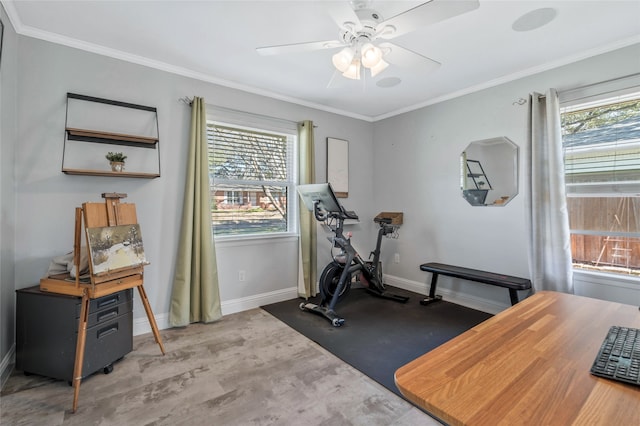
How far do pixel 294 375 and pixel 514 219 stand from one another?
272cm

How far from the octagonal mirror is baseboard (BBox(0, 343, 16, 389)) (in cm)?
439

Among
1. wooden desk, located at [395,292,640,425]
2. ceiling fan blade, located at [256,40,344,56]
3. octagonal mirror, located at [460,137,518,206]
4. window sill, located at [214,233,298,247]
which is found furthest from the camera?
window sill, located at [214,233,298,247]

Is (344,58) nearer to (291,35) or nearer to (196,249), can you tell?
(291,35)

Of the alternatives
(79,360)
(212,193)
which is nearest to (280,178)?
(212,193)

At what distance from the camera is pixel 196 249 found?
2996mm

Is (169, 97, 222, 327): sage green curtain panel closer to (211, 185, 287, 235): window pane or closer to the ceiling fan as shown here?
(211, 185, 287, 235): window pane

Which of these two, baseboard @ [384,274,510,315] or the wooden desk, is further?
baseboard @ [384,274,510,315]

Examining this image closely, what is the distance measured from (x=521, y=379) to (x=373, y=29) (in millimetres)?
1783

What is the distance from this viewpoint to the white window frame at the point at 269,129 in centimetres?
331

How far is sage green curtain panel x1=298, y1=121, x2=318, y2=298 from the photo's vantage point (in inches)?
150

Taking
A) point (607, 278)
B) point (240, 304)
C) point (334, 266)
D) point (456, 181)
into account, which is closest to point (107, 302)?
point (240, 304)

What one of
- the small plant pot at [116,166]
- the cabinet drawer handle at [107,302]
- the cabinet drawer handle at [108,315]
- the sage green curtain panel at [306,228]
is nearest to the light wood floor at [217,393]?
the cabinet drawer handle at [108,315]

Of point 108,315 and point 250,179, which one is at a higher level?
point 250,179

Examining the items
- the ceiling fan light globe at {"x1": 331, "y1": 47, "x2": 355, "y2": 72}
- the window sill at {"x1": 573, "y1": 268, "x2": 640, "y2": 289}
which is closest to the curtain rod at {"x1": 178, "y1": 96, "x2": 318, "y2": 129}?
the ceiling fan light globe at {"x1": 331, "y1": 47, "x2": 355, "y2": 72}
